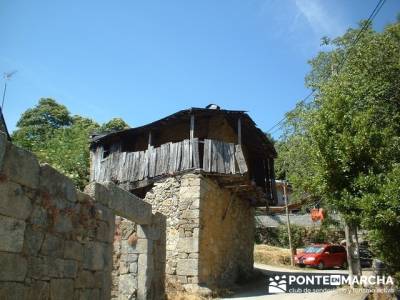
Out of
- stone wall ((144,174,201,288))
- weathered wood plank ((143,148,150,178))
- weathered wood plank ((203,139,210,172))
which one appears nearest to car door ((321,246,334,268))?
weathered wood plank ((203,139,210,172))

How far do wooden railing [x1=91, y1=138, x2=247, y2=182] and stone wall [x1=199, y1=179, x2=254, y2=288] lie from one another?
2.38 ft

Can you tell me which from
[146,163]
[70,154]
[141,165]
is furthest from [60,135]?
[146,163]

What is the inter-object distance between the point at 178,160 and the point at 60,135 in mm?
17467

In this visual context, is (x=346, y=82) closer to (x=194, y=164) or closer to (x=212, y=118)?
(x=212, y=118)

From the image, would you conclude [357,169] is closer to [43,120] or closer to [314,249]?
[314,249]

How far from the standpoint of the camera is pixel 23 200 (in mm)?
4480

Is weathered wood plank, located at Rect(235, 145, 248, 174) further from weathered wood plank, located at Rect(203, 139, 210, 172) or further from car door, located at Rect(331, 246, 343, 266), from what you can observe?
car door, located at Rect(331, 246, 343, 266)

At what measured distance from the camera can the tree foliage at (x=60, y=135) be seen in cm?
2270

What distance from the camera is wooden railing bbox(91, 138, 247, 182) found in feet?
43.2

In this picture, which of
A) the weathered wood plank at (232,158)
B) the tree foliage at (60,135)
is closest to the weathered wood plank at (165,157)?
the weathered wood plank at (232,158)

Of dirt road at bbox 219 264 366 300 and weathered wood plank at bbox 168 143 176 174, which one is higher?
weathered wood plank at bbox 168 143 176 174

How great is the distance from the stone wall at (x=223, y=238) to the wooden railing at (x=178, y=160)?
2.38 feet

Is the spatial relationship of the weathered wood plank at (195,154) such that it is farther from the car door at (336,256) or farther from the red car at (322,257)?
the car door at (336,256)

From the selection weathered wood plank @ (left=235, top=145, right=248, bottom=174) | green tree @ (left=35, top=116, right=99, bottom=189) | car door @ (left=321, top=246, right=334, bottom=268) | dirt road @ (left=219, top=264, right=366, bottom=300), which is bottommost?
dirt road @ (left=219, top=264, right=366, bottom=300)
